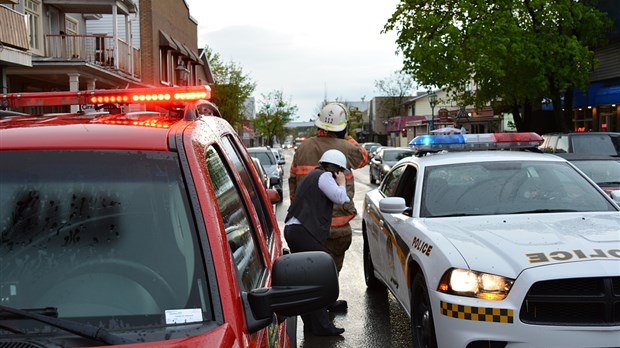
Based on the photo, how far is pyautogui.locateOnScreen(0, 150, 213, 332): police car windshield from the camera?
211 centimetres

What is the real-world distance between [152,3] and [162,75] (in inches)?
152

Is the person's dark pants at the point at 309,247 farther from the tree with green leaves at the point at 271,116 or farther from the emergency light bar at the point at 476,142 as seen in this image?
the tree with green leaves at the point at 271,116

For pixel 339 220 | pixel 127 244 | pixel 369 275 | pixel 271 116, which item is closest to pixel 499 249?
pixel 339 220

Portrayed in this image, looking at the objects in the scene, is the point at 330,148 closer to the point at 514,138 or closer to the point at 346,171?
the point at 346,171

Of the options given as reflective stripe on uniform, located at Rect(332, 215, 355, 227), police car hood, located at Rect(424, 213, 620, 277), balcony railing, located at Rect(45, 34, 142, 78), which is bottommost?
reflective stripe on uniform, located at Rect(332, 215, 355, 227)

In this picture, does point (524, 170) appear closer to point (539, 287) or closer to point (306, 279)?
point (539, 287)

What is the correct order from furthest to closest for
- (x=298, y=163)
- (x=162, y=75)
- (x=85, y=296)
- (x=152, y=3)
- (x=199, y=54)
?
(x=199, y=54), (x=162, y=75), (x=152, y=3), (x=298, y=163), (x=85, y=296)

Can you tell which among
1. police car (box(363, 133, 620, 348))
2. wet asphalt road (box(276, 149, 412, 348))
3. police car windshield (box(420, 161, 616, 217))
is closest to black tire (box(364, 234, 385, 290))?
wet asphalt road (box(276, 149, 412, 348))

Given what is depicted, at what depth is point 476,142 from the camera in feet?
22.2

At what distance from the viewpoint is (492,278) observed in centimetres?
411

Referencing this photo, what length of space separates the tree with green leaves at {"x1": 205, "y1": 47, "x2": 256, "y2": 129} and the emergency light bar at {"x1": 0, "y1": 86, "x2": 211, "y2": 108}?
39.5 metres

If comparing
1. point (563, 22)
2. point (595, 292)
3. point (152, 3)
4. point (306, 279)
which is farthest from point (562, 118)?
point (306, 279)

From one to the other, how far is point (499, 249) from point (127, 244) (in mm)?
2749

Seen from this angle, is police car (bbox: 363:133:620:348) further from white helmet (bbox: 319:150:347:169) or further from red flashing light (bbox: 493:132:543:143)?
white helmet (bbox: 319:150:347:169)
